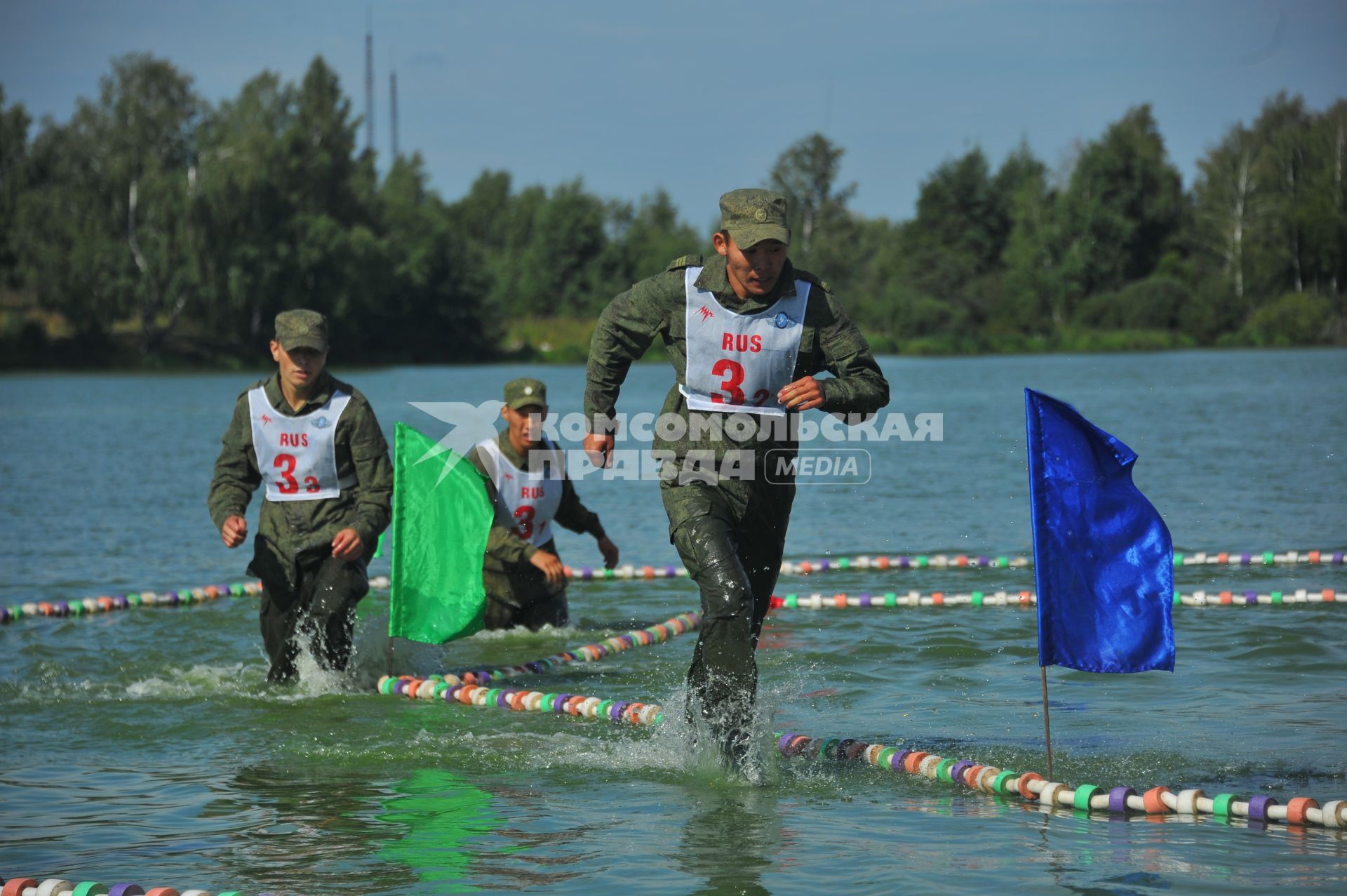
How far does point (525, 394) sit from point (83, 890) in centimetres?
562

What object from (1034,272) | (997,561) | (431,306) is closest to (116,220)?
(431,306)

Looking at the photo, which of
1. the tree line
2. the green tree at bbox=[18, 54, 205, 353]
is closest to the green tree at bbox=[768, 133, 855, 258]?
the tree line

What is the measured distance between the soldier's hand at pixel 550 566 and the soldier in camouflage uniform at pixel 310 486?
1384 millimetres

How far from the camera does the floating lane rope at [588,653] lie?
30.6 ft

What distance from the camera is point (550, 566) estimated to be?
32.8 feet

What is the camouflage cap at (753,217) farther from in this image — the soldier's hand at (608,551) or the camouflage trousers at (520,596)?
the camouflage trousers at (520,596)

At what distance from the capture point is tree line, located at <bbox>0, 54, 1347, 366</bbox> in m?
59.2

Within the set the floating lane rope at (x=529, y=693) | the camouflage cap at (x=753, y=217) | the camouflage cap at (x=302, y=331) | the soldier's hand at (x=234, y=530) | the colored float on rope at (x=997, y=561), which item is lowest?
the floating lane rope at (x=529, y=693)

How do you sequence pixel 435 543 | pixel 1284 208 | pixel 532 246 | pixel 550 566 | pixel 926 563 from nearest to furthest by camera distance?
pixel 435 543 → pixel 550 566 → pixel 926 563 → pixel 1284 208 → pixel 532 246

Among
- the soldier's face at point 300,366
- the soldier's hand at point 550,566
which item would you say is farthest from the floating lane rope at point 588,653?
the soldier's face at point 300,366

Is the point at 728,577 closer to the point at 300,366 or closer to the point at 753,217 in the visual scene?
the point at 753,217

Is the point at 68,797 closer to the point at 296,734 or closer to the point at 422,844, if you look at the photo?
the point at 296,734

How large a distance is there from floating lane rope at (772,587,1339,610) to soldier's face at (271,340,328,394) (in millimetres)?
3818

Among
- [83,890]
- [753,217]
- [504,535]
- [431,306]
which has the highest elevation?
[431,306]
